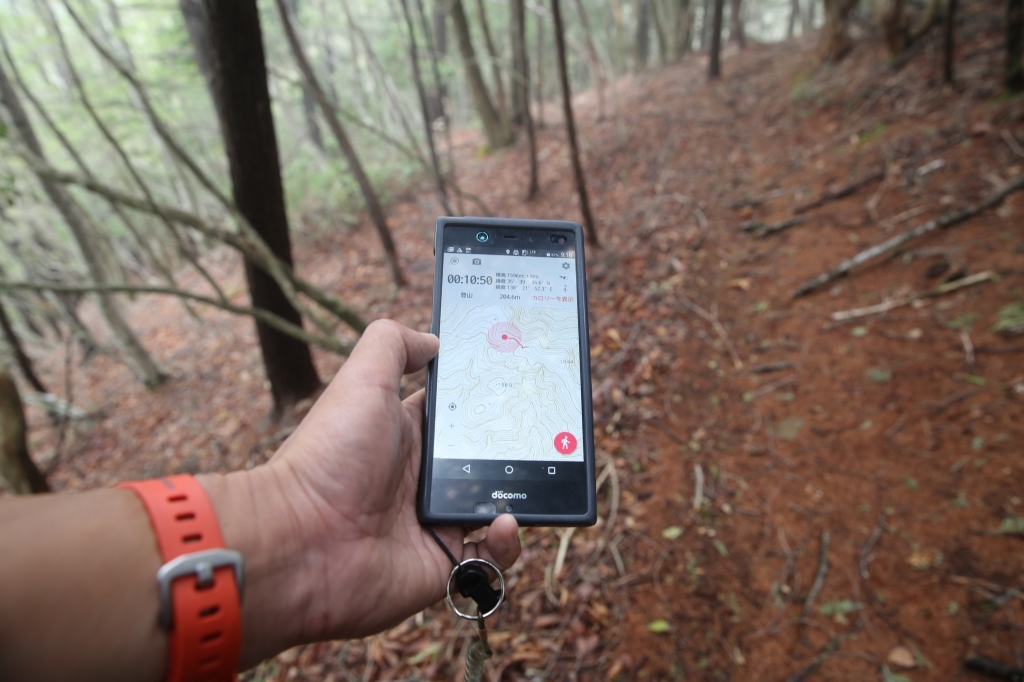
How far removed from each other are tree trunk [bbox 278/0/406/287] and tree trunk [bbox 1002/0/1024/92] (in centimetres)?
829

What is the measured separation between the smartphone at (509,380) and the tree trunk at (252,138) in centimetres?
327

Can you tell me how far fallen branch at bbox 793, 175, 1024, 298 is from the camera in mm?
4762

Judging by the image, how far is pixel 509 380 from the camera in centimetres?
201

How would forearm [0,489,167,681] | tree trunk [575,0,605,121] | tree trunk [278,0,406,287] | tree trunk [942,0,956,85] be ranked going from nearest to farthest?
forearm [0,489,167,681] → tree trunk [942,0,956,85] → tree trunk [278,0,406,287] → tree trunk [575,0,605,121]

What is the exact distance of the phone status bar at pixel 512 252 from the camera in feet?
7.00

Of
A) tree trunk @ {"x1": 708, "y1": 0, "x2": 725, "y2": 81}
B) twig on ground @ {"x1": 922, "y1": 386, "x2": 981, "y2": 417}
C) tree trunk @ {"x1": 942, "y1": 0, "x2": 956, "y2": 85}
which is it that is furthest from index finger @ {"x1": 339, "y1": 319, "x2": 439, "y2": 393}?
tree trunk @ {"x1": 708, "y1": 0, "x2": 725, "y2": 81}

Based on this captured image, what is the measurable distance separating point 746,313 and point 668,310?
0.86m

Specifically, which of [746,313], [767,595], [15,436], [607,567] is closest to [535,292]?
[607,567]

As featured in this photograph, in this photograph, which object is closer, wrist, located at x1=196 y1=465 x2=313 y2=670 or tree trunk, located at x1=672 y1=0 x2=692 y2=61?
wrist, located at x1=196 y1=465 x2=313 y2=670

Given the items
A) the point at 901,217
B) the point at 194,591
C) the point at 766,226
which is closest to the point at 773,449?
the point at 901,217

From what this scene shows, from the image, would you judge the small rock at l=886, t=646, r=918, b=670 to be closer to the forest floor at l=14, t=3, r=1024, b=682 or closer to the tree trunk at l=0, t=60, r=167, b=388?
the forest floor at l=14, t=3, r=1024, b=682

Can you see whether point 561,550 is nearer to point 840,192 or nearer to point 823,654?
point 823,654

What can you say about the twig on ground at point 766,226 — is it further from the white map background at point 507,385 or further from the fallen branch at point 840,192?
the white map background at point 507,385

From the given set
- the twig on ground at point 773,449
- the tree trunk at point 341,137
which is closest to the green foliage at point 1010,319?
the twig on ground at point 773,449
